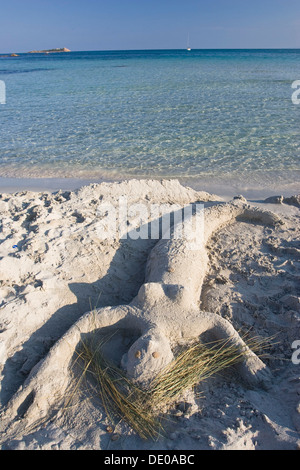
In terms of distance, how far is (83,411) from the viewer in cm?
240

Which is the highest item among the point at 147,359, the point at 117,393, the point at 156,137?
the point at 156,137

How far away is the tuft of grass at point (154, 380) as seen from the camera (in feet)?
7.61

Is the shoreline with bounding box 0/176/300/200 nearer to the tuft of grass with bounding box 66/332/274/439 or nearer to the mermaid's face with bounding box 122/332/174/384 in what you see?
the tuft of grass with bounding box 66/332/274/439

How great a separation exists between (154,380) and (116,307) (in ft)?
2.51

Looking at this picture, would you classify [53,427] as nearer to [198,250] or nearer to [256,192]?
[198,250]

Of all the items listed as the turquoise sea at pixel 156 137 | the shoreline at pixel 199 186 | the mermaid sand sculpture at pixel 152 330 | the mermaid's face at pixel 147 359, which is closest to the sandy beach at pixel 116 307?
the mermaid sand sculpture at pixel 152 330

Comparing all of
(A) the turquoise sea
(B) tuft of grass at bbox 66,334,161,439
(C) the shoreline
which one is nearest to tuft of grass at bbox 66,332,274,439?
(B) tuft of grass at bbox 66,334,161,439

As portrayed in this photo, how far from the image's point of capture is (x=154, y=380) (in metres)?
2.47

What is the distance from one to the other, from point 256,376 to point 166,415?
2.58 ft

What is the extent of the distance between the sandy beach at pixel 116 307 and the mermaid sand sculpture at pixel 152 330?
0.05 ft

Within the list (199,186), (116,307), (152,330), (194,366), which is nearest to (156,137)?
(199,186)

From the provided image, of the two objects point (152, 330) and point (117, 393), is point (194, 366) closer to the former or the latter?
point (152, 330)

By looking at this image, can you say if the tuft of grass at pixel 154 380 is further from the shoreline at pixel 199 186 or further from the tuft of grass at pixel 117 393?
the shoreline at pixel 199 186

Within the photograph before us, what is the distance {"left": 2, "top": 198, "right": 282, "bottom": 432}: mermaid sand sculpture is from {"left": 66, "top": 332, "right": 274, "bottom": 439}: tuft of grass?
8 centimetres
